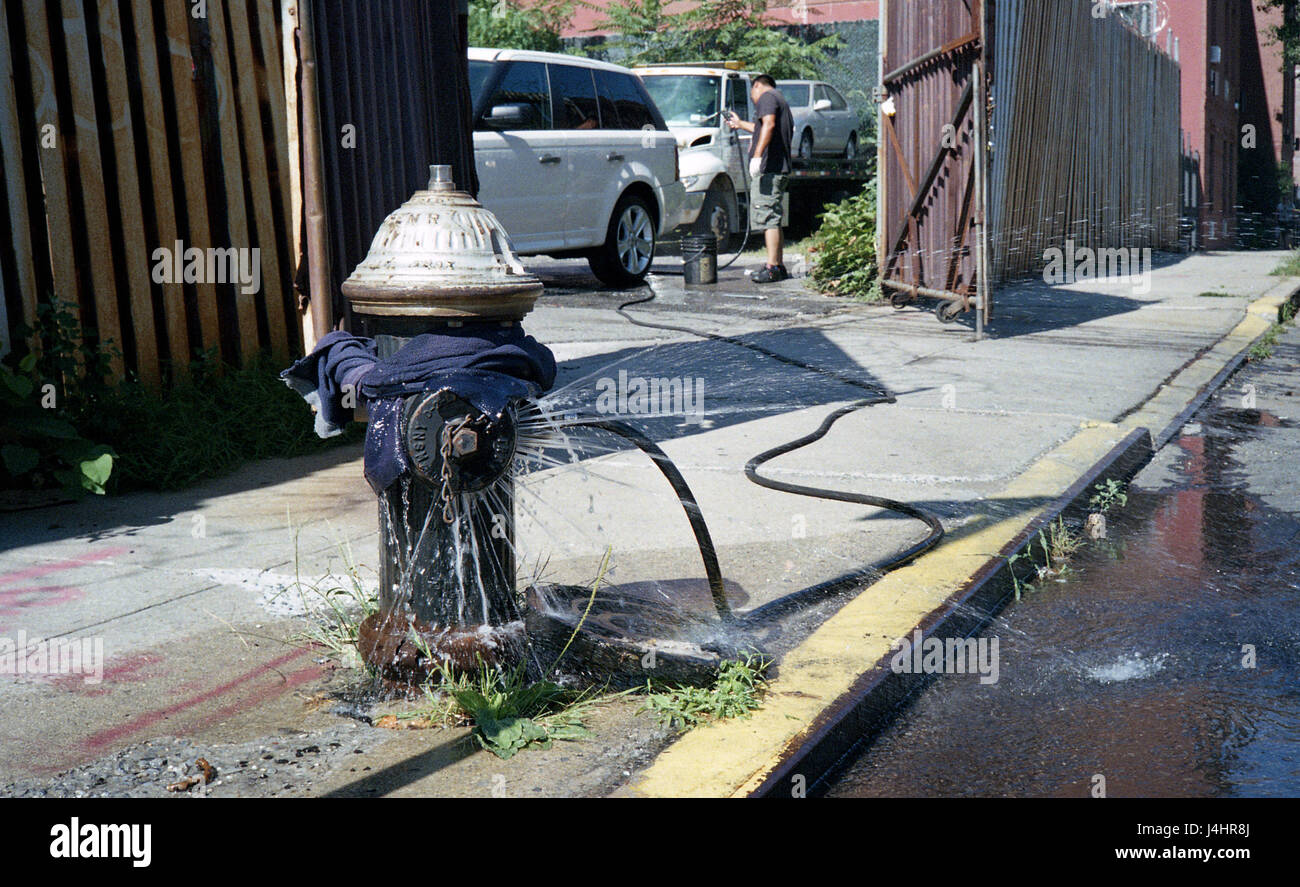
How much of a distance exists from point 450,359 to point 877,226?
9249 millimetres

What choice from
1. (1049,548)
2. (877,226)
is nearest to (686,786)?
(1049,548)

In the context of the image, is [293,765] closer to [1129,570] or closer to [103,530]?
[103,530]

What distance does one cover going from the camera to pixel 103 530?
4.80 m

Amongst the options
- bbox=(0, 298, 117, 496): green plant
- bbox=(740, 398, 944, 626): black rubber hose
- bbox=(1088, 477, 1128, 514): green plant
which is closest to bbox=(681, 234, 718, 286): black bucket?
bbox=(740, 398, 944, 626): black rubber hose

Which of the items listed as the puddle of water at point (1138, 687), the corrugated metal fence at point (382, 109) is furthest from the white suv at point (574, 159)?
the puddle of water at point (1138, 687)

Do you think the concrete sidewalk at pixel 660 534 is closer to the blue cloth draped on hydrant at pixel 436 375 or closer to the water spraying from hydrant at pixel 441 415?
the water spraying from hydrant at pixel 441 415

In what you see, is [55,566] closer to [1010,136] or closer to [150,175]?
[150,175]

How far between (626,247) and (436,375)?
9.78m

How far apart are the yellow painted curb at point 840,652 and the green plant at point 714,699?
4 centimetres

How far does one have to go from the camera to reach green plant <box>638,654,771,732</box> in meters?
3.22

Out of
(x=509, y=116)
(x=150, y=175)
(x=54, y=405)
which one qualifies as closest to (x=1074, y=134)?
(x=509, y=116)

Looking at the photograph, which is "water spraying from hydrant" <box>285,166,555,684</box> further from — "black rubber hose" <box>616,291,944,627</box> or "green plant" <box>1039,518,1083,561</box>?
"green plant" <box>1039,518,1083,561</box>

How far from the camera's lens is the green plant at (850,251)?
40.2ft

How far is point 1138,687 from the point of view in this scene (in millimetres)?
3670
